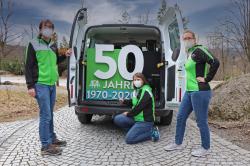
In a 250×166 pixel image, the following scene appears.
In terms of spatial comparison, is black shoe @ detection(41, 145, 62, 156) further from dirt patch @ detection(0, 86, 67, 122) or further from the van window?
dirt patch @ detection(0, 86, 67, 122)

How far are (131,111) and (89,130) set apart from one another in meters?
1.30

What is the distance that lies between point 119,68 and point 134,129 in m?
1.34

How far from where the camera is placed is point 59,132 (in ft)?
23.8

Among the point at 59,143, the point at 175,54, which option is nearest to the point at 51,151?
the point at 59,143

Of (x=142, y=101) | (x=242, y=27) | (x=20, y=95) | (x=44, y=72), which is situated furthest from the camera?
(x=242, y=27)

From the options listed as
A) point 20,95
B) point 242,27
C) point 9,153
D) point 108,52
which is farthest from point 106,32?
point 242,27

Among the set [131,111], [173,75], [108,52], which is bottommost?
[131,111]

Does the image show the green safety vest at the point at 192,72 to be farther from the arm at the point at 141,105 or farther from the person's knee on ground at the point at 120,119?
the person's knee on ground at the point at 120,119

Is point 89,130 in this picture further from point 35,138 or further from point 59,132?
point 35,138

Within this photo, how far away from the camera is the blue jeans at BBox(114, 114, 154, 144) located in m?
6.34

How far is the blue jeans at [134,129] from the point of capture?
20.8 feet

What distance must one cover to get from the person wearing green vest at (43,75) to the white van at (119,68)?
86 centimetres

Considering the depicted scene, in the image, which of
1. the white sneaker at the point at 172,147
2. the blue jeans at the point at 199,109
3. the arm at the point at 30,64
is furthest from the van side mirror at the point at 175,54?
the arm at the point at 30,64

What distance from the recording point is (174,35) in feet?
23.0
